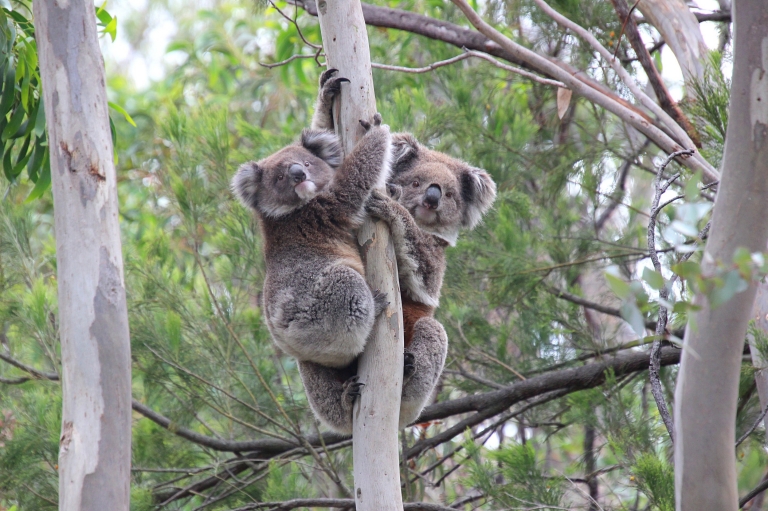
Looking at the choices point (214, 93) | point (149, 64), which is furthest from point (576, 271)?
point (149, 64)

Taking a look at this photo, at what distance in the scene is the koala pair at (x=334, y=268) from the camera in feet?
9.04

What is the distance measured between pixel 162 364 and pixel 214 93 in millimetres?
5102

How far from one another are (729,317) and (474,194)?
221 centimetres

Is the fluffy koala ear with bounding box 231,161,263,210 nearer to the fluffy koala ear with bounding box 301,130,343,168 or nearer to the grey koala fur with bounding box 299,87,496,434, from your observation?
the fluffy koala ear with bounding box 301,130,343,168

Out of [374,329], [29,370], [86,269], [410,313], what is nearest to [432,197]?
[410,313]

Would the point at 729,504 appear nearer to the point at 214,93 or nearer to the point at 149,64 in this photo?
the point at 214,93

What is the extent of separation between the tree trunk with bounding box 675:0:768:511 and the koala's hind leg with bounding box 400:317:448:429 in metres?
1.45

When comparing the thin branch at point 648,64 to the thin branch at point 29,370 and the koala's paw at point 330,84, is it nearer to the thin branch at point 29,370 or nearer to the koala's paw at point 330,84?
the koala's paw at point 330,84

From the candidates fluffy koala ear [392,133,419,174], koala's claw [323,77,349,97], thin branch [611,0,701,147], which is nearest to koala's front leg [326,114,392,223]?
koala's claw [323,77,349,97]

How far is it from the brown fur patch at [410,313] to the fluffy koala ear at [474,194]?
63 cm

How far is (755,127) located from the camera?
1.65m

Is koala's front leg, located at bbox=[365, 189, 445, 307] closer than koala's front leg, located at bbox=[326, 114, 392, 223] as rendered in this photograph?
No

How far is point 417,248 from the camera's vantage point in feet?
10.5

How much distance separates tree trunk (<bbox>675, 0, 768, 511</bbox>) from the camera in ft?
5.39
